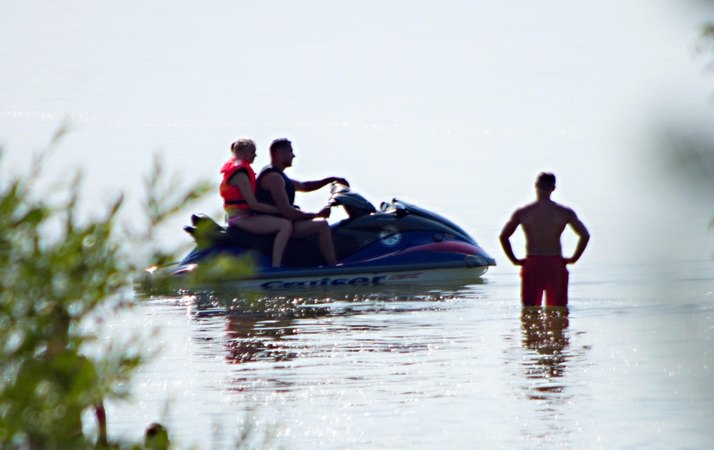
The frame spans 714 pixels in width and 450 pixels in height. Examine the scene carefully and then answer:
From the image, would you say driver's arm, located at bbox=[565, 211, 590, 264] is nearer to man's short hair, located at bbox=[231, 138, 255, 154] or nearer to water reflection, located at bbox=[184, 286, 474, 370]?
water reflection, located at bbox=[184, 286, 474, 370]

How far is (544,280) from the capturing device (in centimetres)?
873

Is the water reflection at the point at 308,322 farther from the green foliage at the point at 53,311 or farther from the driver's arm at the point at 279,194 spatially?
the green foliage at the point at 53,311

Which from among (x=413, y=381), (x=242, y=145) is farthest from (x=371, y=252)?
(x=413, y=381)

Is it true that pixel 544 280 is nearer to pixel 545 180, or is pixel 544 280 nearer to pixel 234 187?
pixel 545 180

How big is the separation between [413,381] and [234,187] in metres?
5.07

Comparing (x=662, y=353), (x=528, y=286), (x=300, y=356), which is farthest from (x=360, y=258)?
(x=662, y=353)

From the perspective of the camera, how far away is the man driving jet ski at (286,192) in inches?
420

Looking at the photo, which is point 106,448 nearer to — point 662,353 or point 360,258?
point 662,353

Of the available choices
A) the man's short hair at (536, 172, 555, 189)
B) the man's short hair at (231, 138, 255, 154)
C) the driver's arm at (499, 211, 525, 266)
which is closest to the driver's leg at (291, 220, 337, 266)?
the man's short hair at (231, 138, 255, 154)

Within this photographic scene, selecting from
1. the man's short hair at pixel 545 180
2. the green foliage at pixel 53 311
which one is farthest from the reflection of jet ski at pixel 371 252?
the green foliage at pixel 53 311

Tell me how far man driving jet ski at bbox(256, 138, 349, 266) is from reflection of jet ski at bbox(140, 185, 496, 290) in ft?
0.84

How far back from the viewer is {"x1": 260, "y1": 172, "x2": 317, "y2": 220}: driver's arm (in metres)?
10.7

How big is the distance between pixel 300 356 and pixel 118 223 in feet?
17.2

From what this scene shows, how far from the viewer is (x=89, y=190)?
3703cm
